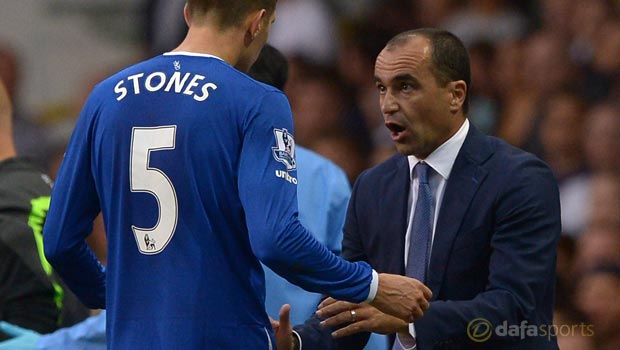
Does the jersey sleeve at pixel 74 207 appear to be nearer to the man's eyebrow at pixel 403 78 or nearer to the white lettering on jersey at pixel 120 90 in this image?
the white lettering on jersey at pixel 120 90

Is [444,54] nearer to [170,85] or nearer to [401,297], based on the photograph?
[401,297]

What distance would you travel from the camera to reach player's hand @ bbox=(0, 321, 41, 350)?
4586mm

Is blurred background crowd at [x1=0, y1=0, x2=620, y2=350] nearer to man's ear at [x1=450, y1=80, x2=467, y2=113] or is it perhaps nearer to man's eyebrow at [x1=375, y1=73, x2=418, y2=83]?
man's ear at [x1=450, y1=80, x2=467, y2=113]

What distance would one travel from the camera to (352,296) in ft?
11.0

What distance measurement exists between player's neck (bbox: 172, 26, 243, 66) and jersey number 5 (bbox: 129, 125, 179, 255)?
24 cm

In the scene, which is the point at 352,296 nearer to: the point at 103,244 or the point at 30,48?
the point at 103,244

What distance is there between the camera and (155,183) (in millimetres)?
3303

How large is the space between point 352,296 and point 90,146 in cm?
79

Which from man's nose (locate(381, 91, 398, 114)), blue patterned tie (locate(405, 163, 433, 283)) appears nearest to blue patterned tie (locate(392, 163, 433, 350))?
blue patterned tie (locate(405, 163, 433, 283))

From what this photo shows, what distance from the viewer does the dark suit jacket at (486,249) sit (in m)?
3.66

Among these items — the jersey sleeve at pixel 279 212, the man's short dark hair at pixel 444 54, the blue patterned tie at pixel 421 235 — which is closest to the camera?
the jersey sleeve at pixel 279 212

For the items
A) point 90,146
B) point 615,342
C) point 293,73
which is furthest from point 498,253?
point 293,73

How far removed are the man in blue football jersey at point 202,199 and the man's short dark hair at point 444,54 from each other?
0.68 metres

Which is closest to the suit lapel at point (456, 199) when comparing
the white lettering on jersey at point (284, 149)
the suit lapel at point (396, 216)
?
the suit lapel at point (396, 216)
